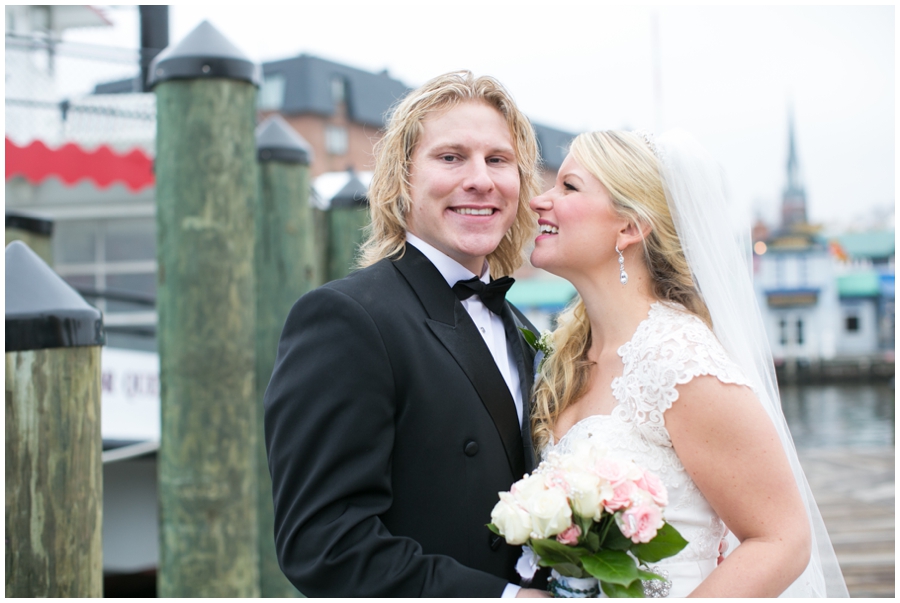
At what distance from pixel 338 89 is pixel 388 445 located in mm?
41500

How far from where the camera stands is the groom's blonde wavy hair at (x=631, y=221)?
8.40 ft

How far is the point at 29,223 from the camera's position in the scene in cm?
405

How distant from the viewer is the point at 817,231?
144 ft

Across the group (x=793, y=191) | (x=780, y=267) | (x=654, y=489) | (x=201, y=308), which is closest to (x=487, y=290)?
(x=654, y=489)

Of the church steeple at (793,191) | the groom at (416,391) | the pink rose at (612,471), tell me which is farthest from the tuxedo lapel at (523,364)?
the church steeple at (793,191)

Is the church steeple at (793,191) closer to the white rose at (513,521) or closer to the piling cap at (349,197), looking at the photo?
the piling cap at (349,197)

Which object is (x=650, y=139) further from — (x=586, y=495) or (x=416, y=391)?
(x=586, y=495)

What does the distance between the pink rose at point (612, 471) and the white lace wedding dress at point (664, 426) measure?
0.37 meters

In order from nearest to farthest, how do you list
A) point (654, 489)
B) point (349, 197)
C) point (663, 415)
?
point (654, 489) → point (663, 415) → point (349, 197)

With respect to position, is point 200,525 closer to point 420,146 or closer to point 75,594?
point 75,594

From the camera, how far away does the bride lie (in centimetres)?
214

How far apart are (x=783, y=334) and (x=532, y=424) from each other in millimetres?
43609

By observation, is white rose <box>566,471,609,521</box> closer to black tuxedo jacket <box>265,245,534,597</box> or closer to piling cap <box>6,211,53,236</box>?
black tuxedo jacket <box>265,245,534,597</box>

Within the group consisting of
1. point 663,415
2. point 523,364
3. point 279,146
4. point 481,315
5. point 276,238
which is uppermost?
point 279,146
